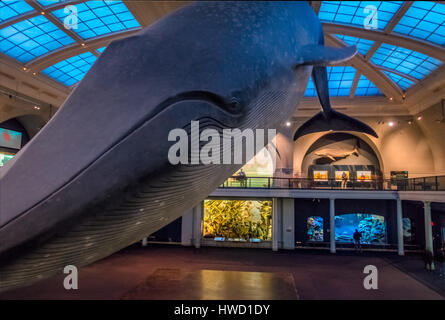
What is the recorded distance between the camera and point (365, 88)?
2547 cm

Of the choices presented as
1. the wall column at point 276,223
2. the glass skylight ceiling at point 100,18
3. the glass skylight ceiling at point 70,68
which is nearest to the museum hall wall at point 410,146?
the wall column at point 276,223

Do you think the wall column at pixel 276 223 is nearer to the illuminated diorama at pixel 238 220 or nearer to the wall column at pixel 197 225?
the illuminated diorama at pixel 238 220

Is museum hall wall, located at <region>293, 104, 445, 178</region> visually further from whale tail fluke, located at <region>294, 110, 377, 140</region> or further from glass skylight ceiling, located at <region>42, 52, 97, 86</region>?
whale tail fluke, located at <region>294, 110, 377, 140</region>

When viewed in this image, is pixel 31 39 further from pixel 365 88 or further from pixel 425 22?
pixel 365 88

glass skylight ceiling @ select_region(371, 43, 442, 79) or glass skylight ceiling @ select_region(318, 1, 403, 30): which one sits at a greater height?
glass skylight ceiling @ select_region(318, 1, 403, 30)

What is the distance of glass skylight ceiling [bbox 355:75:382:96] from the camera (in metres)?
24.6

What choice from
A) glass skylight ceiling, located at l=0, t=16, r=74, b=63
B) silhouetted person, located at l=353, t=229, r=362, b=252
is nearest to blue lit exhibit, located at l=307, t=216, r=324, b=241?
silhouetted person, located at l=353, t=229, r=362, b=252

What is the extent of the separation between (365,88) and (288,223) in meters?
14.3

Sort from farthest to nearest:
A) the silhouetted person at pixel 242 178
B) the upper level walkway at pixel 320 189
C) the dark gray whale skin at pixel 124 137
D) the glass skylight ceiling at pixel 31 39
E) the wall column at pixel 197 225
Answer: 1. the wall column at pixel 197 225
2. the silhouetted person at pixel 242 178
3. the upper level walkway at pixel 320 189
4. the glass skylight ceiling at pixel 31 39
5. the dark gray whale skin at pixel 124 137

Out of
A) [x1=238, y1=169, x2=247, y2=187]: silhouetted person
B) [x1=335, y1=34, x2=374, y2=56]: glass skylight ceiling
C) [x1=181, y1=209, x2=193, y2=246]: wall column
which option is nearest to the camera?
[x1=335, y1=34, x2=374, y2=56]: glass skylight ceiling

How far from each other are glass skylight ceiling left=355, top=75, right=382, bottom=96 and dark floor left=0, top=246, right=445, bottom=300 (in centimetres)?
1464

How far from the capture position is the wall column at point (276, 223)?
2128cm

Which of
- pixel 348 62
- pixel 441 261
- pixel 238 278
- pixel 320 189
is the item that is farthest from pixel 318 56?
pixel 441 261

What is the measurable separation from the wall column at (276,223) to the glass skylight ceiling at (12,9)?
2004 centimetres
